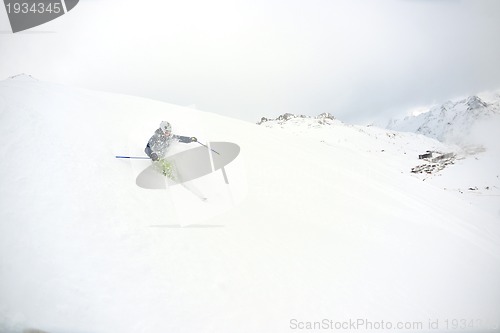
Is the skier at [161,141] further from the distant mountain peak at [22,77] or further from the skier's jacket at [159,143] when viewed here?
the distant mountain peak at [22,77]

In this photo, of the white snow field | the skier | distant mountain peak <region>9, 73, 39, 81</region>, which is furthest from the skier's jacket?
distant mountain peak <region>9, 73, 39, 81</region>

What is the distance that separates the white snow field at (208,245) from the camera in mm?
6770

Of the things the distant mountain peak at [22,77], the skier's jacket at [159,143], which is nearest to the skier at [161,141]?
the skier's jacket at [159,143]

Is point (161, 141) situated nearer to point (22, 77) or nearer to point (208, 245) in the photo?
point (208, 245)

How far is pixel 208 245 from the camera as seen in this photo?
28.3 ft

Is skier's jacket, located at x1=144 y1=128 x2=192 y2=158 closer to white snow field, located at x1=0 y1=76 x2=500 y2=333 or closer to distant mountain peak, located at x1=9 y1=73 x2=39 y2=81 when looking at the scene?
white snow field, located at x1=0 y1=76 x2=500 y2=333

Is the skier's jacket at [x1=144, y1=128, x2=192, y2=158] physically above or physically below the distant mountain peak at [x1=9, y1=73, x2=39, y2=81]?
below

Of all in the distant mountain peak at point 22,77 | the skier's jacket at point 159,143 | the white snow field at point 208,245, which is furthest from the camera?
the distant mountain peak at point 22,77

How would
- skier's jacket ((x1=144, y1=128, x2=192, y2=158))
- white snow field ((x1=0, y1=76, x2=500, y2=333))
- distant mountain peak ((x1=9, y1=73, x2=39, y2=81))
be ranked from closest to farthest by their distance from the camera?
white snow field ((x1=0, y1=76, x2=500, y2=333)) < skier's jacket ((x1=144, y1=128, x2=192, y2=158)) < distant mountain peak ((x1=9, y1=73, x2=39, y2=81))

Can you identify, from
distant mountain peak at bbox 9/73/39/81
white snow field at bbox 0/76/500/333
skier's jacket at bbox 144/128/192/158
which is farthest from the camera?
distant mountain peak at bbox 9/73/39/81

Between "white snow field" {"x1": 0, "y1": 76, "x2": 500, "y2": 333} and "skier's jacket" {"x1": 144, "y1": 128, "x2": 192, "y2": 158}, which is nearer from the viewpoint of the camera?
"white snow field" {"x1": 0, "y1": 76, "x2": 500, "y2": 333}

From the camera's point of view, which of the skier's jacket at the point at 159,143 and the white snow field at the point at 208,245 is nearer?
the white snow field at the point at 208,245

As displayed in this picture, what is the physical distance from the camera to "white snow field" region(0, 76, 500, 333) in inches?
267

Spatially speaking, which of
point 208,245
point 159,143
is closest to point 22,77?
point 159,143
